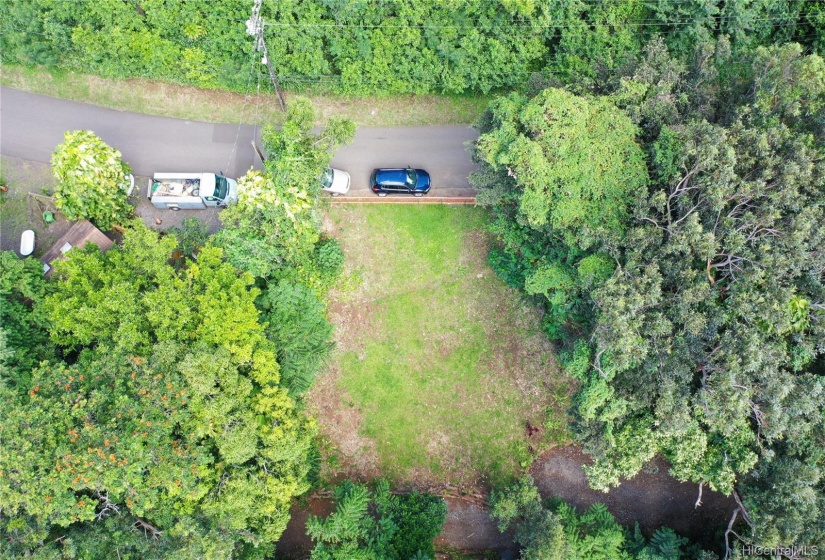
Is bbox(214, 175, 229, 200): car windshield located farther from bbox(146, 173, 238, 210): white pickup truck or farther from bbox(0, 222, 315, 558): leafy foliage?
bbox(0, 222, 315, 558): leafy foliage

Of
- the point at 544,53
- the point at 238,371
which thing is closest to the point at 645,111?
the point at 544,53

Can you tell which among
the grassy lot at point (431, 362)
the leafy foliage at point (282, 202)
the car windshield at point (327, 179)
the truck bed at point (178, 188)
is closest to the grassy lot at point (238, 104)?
the car windshield at point (327, 179)

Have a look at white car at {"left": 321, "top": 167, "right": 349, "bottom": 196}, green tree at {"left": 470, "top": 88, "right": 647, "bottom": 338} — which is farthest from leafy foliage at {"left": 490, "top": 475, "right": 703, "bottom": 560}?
white car at {"left": 321, "top": 167, "right": 349, "bottom": 196}

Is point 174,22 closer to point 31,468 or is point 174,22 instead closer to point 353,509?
point 31,468

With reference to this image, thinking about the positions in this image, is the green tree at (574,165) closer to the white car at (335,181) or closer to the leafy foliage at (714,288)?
the leafy foliage at (714,288)

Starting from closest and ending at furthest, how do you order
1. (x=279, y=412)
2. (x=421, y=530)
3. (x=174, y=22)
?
(x=279, y=412) < (x=421, y=530) < (x=174, y=22)
